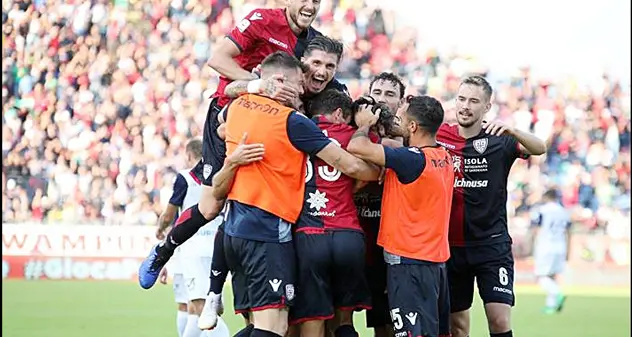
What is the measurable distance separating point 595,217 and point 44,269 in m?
10.3

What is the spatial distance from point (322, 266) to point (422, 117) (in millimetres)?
1160

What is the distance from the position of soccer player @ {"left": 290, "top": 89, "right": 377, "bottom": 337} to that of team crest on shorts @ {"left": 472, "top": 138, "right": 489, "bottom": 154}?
51.3 inches

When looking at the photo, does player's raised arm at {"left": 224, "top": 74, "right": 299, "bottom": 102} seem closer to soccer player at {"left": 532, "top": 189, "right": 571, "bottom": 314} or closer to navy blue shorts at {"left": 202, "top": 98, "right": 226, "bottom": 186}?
navy blue shorts at {"left": 202, "top": 98, "right": 226, "bottom": 186}

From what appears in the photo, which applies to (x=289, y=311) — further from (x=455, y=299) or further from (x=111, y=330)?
(x=111, y=330)

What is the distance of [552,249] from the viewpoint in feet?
56.9

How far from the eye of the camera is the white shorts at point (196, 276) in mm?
10109

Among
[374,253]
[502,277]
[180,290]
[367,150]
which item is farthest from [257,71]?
[180,290]

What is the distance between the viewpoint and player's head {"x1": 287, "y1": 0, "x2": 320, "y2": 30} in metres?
7.61

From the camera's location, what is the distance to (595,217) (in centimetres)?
2111

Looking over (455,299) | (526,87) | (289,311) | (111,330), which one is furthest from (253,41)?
(526,87)

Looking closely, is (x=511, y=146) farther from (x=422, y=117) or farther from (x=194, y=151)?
(x=194, y=151)

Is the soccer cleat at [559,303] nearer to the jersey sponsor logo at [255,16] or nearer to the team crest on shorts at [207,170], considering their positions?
the team crest on shorts at [207,170]

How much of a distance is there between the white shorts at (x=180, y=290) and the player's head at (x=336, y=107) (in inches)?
155

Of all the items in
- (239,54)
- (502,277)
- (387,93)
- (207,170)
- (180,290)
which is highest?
(239,54)
